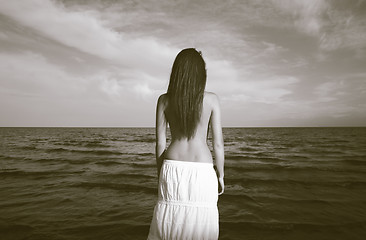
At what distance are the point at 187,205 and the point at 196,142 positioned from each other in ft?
1.86

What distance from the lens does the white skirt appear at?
1.93m

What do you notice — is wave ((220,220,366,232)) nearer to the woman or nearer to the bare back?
the woman

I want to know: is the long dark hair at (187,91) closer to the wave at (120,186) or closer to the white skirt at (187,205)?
the white skirt at (187,205)

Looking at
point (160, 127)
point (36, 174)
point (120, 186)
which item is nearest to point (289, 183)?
point (120, 186)

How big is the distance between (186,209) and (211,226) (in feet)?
0.88

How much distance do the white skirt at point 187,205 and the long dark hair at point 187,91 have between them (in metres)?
0.36

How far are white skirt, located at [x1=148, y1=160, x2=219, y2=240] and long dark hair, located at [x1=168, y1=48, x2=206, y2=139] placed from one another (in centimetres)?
36

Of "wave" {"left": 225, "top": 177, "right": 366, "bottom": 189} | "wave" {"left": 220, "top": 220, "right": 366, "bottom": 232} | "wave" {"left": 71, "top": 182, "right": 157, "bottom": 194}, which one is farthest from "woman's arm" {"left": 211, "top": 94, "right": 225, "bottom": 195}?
"wave" {"left": 225, "top": 177, "right": 366, "bottom": 189}

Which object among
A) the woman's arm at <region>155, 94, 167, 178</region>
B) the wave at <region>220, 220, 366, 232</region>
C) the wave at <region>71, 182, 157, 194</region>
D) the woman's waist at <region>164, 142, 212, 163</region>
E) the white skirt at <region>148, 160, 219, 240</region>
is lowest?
the wave at <region>220, 220, 366, 232</region>

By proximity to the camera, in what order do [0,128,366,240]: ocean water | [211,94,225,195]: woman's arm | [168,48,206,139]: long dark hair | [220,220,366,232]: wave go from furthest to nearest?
[220,220,366,232]: wave < [0,128,366,240]: ocean water < [211,94,225,195]: woman's arm < [168,48,206,139]: long dark hair

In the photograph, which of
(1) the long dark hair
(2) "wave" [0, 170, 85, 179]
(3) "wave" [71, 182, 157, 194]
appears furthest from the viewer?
(2) "wave" [0, 170, 85, 179]

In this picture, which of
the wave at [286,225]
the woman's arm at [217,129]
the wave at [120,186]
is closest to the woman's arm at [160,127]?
the woman's arm at [217,129]

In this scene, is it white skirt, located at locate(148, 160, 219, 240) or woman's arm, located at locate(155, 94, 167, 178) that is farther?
woman's arm, located at locate(155, 94, 167, 178)

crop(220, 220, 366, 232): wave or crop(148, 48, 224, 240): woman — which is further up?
crop(148, 48, 224, 240): woman
